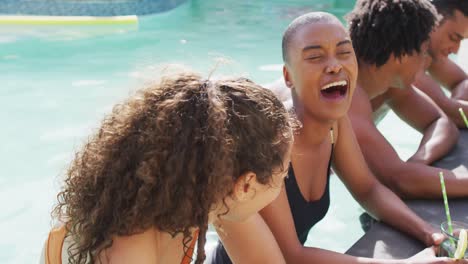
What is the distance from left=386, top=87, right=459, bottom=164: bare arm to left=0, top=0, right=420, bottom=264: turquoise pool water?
84 centimetres

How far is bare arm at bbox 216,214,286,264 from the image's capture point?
1.82 meters

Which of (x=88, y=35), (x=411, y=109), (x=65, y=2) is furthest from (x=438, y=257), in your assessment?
(x=65, y=2)

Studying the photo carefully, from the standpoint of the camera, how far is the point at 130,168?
4.48ft

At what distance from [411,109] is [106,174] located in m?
2.52

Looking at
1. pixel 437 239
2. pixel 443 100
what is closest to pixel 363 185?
pixel 437 239

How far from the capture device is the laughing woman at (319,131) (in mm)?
2209

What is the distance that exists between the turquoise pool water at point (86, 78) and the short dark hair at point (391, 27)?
2.18 feet

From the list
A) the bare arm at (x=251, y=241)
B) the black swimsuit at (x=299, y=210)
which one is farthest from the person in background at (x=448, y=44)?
the bare arm at (x=251, y=241)

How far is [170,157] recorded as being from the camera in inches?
52.3

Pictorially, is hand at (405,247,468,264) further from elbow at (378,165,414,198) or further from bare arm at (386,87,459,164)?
bare arm at (386,87,459,164)

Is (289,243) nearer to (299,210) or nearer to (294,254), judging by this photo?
(294,254)

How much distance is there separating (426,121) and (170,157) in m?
2.44

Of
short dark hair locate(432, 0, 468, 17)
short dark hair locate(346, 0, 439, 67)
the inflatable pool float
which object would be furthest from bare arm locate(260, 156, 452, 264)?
the inflatable pool float

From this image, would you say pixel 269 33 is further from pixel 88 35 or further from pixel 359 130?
pixel 359 130
